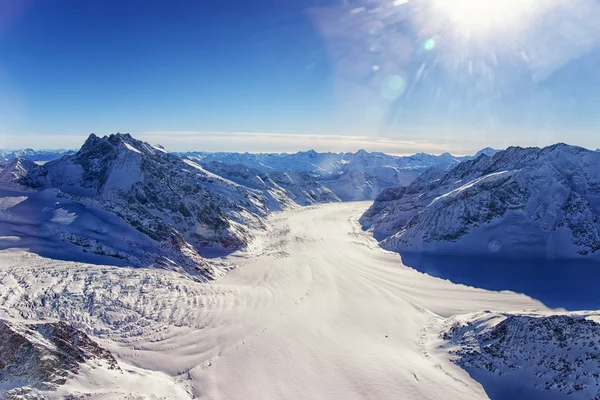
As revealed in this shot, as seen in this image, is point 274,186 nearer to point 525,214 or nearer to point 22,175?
point 22,175

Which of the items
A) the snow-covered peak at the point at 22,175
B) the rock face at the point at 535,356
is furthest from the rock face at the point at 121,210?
the rock face at the point at 535,356

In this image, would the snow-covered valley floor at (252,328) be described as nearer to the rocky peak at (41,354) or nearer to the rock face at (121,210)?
the rocky peak at (41,354)

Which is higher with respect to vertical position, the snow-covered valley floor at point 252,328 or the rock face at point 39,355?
the rock face at point 39,355

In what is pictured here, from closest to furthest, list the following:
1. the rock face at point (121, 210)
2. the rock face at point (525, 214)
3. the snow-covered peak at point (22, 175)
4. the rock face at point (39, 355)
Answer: the rock face at point (39, 355) < the rock face at point (121, 210) < the snow-covered peak at point (22, 175) < the rock face at point (525, 214)

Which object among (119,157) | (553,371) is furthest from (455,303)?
(119,157)

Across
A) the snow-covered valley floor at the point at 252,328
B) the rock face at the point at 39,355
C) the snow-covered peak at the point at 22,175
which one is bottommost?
the snow-covered valley floor at the point at 252,328

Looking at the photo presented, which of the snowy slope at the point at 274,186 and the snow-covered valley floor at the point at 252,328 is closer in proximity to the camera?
the snow-covered valley floor at the point at 252,328
